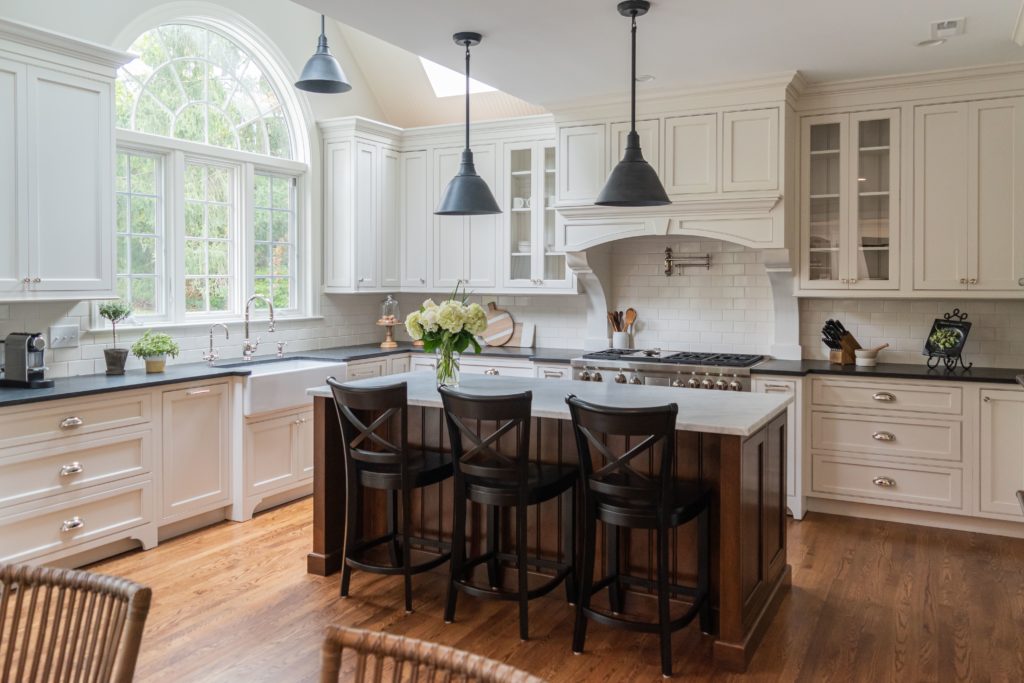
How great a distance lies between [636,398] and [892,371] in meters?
2.16

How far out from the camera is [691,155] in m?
5.29

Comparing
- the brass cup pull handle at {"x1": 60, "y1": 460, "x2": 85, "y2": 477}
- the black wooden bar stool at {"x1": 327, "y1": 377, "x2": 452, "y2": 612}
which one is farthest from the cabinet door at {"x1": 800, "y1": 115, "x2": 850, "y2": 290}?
the brass cup pull handle at {"x1": 60, "y1": 460, "x2": 85, "y2": 477}

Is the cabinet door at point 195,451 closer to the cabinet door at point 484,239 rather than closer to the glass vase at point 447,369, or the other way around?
the glass vase at point 447,369

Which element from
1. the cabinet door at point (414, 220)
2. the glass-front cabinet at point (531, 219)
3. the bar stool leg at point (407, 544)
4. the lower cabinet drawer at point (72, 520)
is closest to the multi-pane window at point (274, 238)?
the cabinet door at point (414, 220)

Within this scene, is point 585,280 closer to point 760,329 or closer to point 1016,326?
point 760,329

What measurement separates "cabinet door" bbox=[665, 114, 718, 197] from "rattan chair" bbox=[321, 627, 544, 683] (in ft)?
14.8

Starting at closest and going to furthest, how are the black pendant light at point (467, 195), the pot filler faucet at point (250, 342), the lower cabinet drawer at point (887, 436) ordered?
the black pendant light at point (467, 195)
the lower cabinet drawer at point (887, 436)
the pot filler faucet at point (250, 342)

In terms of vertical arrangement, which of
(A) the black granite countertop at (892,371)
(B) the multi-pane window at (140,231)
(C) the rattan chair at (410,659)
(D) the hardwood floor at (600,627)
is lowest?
(D) the hardwood floor at (600,627)

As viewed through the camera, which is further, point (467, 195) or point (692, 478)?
point (467, 195)

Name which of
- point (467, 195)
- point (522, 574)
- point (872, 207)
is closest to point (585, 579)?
point (522, 574)

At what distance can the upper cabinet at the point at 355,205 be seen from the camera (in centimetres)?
632

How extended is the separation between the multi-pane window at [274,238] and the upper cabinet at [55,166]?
63.9 inches

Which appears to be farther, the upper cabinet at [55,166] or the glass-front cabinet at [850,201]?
the glass-front cabinet at [850,201]

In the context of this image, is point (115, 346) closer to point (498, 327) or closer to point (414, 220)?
point (414, 220)
